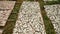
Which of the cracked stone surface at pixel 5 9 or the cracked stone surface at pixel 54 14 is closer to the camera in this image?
the cracked stone surface at pixel 54 14

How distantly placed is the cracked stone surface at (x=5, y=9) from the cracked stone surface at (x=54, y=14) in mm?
504

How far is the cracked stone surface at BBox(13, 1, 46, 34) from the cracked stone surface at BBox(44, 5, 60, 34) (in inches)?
4.8

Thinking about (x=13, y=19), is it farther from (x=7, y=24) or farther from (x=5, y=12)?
(x=5, y=12)

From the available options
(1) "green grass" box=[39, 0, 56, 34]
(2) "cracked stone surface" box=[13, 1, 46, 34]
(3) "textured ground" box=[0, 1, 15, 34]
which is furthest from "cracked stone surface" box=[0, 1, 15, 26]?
(1) "green grass" box=[39, 0, 56, 34]

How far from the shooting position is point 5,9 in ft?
6.47

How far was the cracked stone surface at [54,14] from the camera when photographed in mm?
1504

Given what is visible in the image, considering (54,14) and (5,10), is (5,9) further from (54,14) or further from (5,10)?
(54,14)

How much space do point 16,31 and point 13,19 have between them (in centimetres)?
29

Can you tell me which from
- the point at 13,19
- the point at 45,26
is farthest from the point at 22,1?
the point at 45,26

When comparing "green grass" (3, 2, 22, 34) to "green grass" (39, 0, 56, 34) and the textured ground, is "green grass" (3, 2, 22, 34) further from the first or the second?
"green grass" (39, 0, 56, 34)

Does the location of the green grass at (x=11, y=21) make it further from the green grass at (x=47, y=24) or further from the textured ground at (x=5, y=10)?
the green grass at (x=47, y=24)

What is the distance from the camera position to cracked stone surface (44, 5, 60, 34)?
4.93 ft

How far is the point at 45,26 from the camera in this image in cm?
151

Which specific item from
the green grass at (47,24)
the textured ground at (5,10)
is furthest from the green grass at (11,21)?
the green grass at (47,24)
